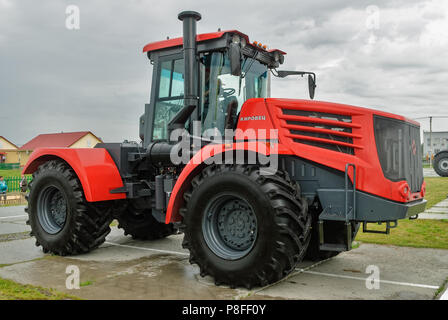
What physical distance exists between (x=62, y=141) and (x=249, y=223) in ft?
217

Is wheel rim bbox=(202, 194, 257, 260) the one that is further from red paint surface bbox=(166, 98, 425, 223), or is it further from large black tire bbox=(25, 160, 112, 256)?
large black tire bbox=(25, 160, 112, 256)

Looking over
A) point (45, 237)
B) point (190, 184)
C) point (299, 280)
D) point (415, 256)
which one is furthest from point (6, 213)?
point (415, 256)

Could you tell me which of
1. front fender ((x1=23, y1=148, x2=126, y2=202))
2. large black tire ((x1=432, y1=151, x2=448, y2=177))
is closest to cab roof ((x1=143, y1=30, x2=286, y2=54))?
front fender ((x1=23, y1=148, x2=126, y2=202))

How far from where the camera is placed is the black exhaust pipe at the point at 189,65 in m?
5.59

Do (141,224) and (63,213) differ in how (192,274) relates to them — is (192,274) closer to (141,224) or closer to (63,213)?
(141,224)

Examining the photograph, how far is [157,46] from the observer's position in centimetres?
675

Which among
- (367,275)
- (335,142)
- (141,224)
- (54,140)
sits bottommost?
(367,275)

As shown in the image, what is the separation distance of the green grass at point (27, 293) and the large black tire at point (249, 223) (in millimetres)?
1561

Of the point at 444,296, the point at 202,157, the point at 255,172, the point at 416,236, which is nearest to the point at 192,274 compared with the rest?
the point at 202,157

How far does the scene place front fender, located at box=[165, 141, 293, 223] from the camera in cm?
482

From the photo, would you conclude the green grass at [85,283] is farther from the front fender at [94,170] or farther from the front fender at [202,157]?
the front fender at [94,170]

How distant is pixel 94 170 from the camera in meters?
6.62

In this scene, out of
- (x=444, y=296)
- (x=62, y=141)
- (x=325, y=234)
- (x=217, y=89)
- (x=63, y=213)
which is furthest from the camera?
(x=62, y=141)
